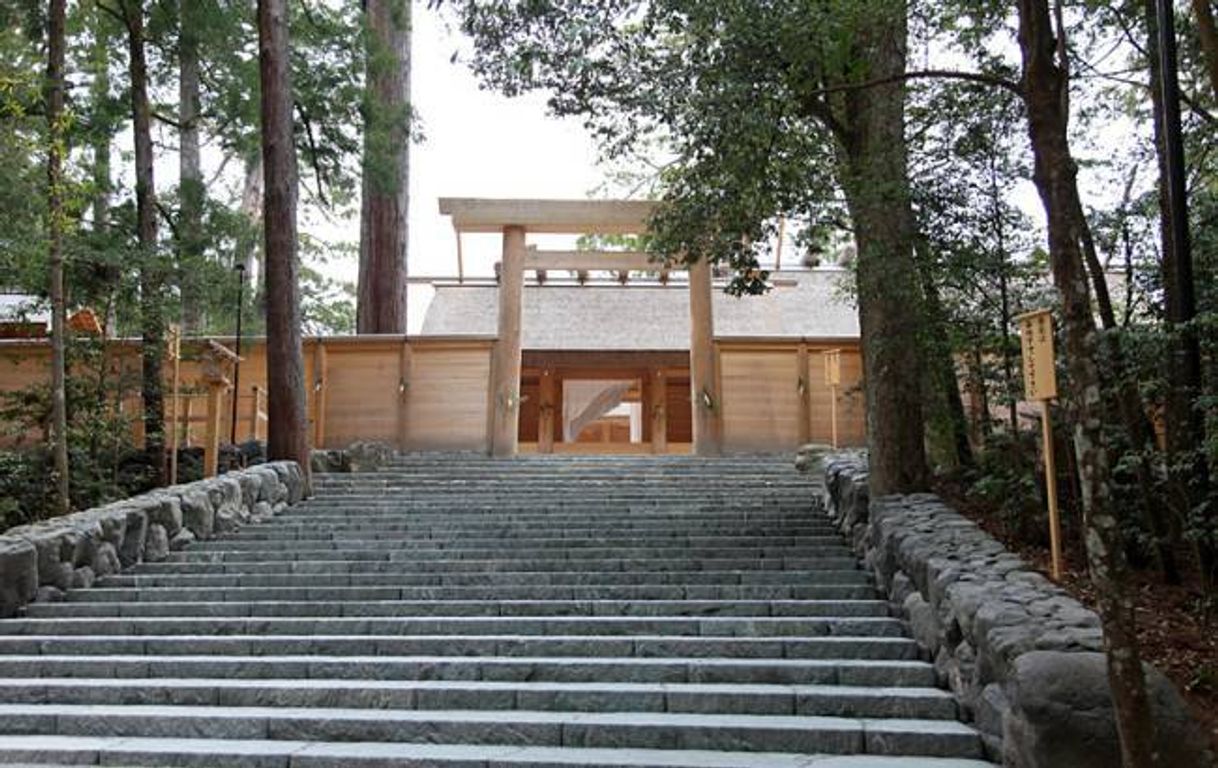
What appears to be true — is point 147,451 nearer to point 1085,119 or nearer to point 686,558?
point 686,558

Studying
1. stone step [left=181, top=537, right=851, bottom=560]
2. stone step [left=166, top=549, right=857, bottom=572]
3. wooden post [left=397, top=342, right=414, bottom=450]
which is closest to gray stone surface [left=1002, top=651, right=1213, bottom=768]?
stone step [left=166, top=549, right=857, bottom=572]

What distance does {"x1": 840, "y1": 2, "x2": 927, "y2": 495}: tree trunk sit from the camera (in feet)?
24.1

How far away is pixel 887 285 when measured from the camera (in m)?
7.41

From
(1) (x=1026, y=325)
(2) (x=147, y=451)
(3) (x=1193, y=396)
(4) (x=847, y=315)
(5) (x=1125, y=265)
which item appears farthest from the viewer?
(4) (x=847, y=315)

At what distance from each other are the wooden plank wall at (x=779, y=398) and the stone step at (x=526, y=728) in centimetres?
840

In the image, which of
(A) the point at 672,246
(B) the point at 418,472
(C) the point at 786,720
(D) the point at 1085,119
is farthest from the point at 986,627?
(B) the point at 418,472

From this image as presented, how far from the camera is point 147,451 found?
11.2 metres

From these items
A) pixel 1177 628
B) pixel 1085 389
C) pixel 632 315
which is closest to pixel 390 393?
pixel 632 315

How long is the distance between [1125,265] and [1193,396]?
5.69 feet

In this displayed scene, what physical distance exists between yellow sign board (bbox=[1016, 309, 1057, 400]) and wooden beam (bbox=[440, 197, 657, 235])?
772cm

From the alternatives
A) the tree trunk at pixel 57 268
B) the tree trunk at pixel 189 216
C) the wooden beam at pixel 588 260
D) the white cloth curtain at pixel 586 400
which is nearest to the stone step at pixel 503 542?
the tree trunk at pixel 57 268

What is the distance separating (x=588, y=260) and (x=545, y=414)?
3.95 metres

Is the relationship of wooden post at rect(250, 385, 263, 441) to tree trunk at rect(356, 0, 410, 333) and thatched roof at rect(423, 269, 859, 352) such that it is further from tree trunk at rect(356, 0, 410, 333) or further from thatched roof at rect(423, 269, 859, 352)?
thatched roof at rect(423, 269, 859, 352)

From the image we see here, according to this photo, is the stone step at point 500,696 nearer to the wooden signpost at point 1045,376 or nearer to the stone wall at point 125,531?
the wooden signpost at point 1045,376
